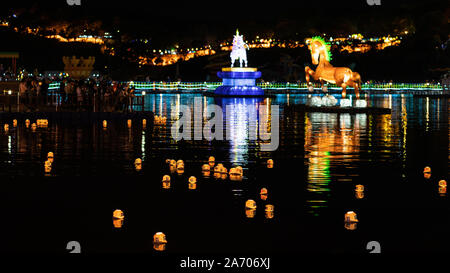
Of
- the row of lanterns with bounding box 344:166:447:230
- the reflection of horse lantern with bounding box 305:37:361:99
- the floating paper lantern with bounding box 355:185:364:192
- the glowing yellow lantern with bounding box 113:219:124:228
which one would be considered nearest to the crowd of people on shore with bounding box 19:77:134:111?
the reflection of horse lantern with bounding box 305:37:361:99

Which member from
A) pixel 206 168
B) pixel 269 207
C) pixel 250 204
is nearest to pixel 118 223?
pixel 250 204

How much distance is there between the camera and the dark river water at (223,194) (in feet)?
33.6

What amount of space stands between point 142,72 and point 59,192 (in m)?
88.6

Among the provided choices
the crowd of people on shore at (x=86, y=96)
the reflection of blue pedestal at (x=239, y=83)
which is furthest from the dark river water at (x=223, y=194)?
the reflection of blue pedestal at (x=239, y=83)

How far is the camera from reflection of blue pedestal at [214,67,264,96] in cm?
6347

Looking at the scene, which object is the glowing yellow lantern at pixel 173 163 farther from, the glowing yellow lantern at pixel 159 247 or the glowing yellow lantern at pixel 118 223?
the glowing yellow lantern at pixel 159 247

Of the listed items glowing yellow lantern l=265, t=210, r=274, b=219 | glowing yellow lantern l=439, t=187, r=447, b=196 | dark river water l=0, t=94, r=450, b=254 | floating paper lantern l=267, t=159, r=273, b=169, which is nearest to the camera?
dark river water l=0, t=94, r=450, b=254

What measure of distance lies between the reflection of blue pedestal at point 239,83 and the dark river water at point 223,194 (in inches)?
1528

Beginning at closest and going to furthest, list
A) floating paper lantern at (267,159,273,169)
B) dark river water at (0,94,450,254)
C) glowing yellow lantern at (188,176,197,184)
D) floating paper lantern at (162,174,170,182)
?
1. dark river water at (0,94,450,254)
2. glowing yellow lantern at (188,176,197,184)
3. floating paper lantern at (162,174,170,182)
4. floating paper lantern at (267,159,273,169)

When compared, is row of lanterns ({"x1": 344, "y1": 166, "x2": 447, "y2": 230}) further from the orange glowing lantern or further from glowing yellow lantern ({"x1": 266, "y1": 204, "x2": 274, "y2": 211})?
glowing yellow lantern ({"x1": 266, "y1": 204, "x2": 274, "y2": 211})

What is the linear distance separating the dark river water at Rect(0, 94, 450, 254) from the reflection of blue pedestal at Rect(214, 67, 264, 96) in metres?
38.8

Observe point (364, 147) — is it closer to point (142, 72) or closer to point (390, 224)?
point (390, 224)

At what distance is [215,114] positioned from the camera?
36750 millimetres
